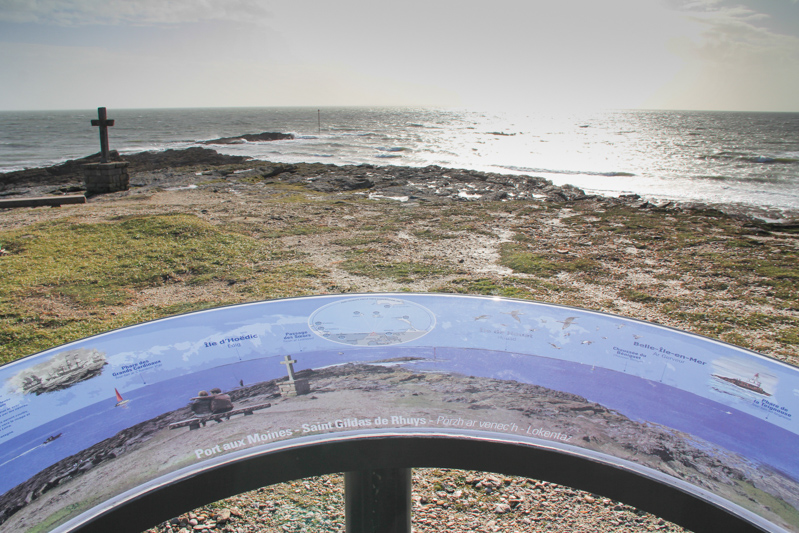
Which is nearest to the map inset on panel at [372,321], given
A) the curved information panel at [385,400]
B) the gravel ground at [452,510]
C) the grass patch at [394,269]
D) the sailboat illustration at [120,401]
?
the curved information panel at [385,400]

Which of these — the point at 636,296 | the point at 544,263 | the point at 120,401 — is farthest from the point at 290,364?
the point at 544,263

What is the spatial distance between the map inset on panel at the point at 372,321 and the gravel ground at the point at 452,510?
1268 millimetres

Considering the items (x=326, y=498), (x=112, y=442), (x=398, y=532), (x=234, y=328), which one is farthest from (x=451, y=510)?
(x=112, y=442)

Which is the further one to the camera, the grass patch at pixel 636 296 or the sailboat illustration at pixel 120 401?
the grass patch at pixel 636 296

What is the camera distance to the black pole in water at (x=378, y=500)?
80.7 inches

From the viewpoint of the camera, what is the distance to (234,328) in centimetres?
285

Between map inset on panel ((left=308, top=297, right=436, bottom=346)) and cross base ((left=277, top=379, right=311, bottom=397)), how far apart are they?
0.45 metres

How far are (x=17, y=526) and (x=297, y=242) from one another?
26.0ft

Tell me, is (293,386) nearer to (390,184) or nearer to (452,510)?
(452,510)

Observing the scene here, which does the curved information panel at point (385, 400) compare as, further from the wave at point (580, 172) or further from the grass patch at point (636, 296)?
the wave at point (580, 172)

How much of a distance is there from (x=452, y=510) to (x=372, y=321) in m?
1.41

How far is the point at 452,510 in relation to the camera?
10.2 feet

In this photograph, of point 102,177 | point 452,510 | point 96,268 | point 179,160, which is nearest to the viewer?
point 452,510

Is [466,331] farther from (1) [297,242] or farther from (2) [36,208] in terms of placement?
(2) [36,208]
